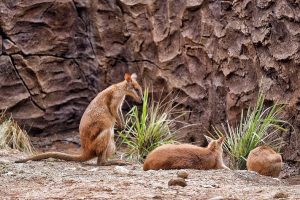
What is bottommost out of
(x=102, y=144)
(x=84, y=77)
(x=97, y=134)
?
(x=84, y=77)

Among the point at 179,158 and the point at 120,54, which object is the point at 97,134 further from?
the point at 120,54

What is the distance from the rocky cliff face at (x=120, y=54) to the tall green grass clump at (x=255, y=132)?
2.34 feet

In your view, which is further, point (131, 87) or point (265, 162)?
point (131, 87)

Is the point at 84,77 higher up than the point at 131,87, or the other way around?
the point at 131,87

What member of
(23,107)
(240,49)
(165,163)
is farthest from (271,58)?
(23,107)

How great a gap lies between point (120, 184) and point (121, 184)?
0.01 meters

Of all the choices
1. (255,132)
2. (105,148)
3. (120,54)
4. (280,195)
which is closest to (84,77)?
(120,54)

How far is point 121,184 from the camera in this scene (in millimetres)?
7504

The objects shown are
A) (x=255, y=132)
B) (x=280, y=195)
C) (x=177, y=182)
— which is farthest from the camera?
(x=255, y=132)

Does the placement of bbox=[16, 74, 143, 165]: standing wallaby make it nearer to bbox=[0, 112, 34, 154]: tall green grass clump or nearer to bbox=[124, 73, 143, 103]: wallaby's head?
bbox=[124, 73, 143, 103]: wallaby's head

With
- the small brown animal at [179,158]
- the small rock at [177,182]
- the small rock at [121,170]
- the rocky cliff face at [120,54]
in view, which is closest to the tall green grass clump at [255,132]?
the rocky cliff face at [120,54]

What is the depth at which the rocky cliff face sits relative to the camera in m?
12.5

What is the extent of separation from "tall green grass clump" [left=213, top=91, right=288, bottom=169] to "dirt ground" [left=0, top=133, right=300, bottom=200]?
1820mm

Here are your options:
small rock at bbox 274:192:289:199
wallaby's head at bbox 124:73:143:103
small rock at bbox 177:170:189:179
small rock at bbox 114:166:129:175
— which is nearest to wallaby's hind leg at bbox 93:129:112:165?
small rock at bbox 114:166:129:175
